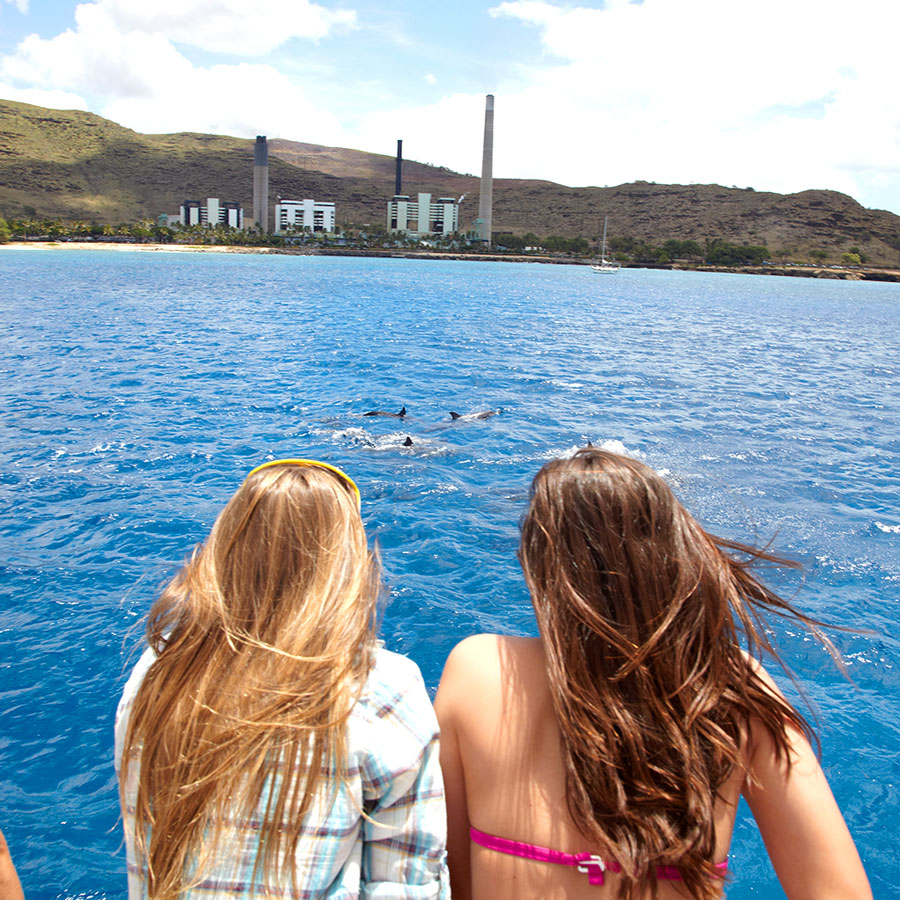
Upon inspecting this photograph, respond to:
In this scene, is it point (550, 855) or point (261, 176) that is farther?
point (261, 176)

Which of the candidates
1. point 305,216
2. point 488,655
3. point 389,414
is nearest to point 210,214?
point 305,216

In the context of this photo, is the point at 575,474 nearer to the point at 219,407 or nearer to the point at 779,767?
the point at 779,767

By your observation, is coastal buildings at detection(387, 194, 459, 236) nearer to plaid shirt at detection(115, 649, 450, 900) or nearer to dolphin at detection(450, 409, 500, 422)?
dolphin at detection(450, 409, 500, 422)

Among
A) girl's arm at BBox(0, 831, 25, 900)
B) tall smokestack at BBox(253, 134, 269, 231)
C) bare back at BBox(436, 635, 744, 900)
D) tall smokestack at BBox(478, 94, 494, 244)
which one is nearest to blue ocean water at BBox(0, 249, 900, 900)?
girl's arm at BBox(0, 831, 25, 900)

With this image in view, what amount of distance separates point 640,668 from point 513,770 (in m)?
0.41

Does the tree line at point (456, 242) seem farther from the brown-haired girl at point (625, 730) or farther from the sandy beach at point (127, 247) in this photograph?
the brown-haired girl at point (625, 730)

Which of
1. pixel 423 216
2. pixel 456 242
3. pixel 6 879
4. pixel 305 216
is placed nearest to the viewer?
pixel 6 879

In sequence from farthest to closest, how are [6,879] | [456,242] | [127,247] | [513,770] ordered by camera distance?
[456,242] < [127,247] < [513,770] < [6,879]

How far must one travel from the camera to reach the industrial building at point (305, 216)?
170375 millimetres

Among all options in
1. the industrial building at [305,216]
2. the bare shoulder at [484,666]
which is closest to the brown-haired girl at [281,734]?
the bare shoulder at [484,666]

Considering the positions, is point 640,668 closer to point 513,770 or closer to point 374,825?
point 513,770

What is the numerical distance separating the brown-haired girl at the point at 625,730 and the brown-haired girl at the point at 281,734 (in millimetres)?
180

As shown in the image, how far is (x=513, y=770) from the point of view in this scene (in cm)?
179

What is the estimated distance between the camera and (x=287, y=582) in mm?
1807
